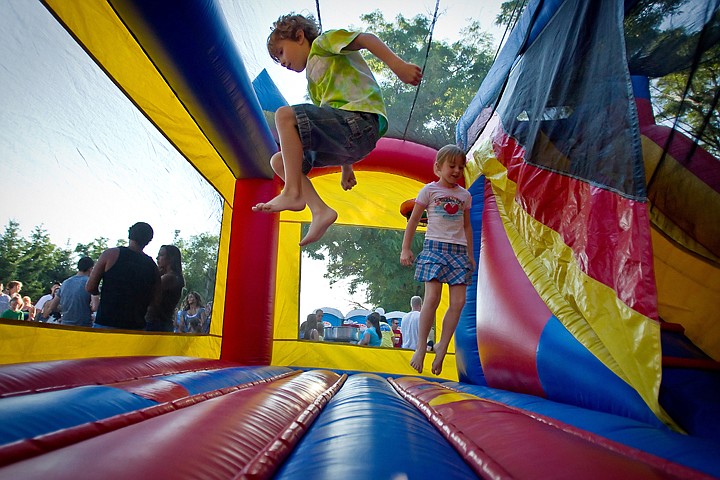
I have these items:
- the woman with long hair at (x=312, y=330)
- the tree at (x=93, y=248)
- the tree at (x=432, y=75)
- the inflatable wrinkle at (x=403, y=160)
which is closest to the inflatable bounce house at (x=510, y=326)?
the tree at (x=93, y=248)

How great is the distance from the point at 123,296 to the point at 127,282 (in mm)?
65

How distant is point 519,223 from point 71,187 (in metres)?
1.76

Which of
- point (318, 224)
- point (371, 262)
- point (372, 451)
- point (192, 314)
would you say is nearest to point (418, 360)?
point (318, 224)

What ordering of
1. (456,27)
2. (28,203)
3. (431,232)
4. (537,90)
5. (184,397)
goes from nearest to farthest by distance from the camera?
(184,397) → (28,203) → (537,90) → (431,232) → (456,27)

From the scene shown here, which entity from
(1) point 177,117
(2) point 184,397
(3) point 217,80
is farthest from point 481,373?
(1) point 177,117

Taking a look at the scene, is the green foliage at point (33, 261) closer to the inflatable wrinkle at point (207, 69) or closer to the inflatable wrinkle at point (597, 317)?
the inflatable wrinkle at point (207, 69)

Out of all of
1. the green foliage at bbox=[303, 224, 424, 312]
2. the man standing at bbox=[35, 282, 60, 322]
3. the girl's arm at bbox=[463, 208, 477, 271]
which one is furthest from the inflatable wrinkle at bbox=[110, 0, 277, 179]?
the green foliage at bbox=[303, 224, 424, 312]

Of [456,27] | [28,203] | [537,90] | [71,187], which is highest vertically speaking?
[456,27]

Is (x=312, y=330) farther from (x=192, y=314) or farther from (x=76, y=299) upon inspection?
(x=76, y=299)

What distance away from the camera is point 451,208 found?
2516mm

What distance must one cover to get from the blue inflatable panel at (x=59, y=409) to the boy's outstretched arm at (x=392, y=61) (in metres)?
1.27

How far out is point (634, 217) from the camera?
4.11 feet

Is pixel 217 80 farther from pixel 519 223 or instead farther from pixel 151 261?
pixel 519 223

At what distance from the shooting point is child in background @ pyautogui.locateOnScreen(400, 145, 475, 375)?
2443mm
